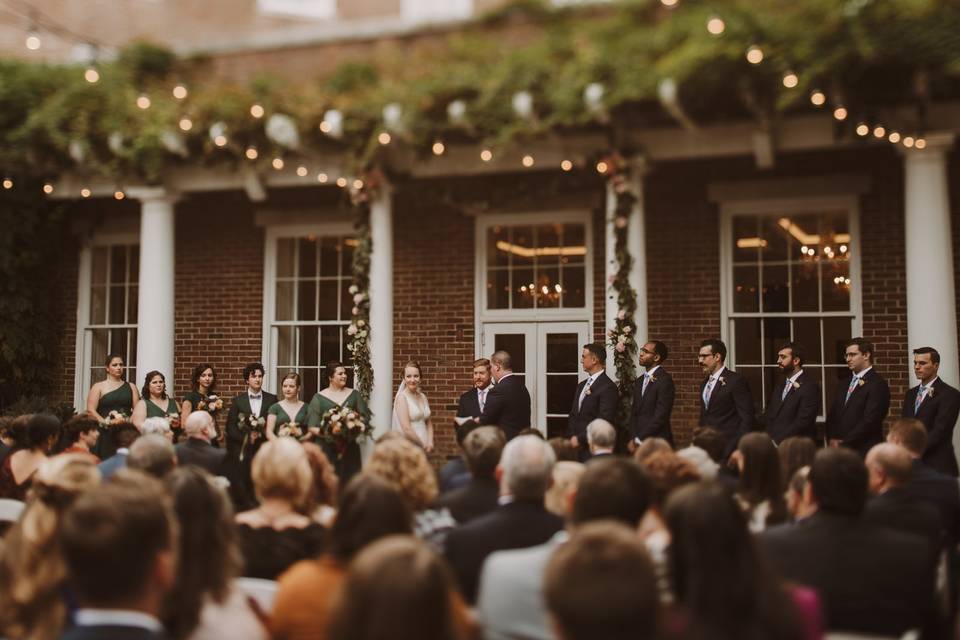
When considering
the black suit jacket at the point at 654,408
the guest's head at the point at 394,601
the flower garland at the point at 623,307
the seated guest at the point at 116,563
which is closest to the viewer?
the guest's head at the point at 394,601

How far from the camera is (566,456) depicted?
6.64 meters

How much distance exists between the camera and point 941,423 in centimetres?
784

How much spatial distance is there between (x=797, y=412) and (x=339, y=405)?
4.22m

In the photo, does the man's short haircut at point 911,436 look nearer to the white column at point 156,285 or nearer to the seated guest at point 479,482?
the seated guest at point 479,482

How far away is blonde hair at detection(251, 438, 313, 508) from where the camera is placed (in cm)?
432

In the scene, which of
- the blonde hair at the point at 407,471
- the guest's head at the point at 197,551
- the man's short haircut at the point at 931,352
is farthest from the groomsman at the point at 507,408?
the guest's head at the point at 197,551

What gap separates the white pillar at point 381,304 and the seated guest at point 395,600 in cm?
769

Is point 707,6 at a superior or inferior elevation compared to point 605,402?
superior

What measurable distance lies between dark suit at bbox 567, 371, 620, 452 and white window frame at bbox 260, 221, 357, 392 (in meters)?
4.09

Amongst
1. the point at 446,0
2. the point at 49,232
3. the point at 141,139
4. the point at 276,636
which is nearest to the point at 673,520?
the point at 276,636

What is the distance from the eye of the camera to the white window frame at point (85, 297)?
12867 millimetres

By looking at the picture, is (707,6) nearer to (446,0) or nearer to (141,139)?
(446,0)

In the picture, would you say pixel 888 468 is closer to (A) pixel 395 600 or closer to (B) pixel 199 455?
(A) pixel 395 600

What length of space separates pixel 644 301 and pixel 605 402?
1.09 metres
